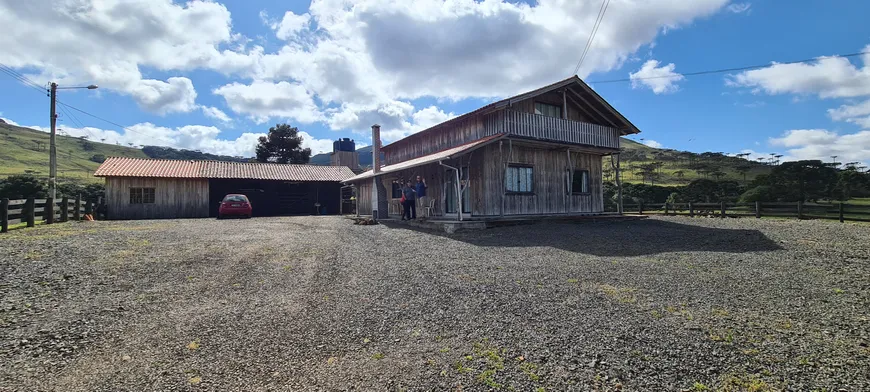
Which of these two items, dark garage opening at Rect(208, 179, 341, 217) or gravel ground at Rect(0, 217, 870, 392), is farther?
dark garage opening at Rect(208, 179, 341, 217)

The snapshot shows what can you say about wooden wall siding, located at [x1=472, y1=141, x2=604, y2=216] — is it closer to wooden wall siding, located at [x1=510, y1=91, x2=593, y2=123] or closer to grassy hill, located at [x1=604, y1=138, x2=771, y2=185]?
wooden wall siding, located at [x1=510, y1=91, x2=593, y2=123]

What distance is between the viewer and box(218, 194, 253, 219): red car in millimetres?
20420

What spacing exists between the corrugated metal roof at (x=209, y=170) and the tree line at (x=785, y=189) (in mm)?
25422

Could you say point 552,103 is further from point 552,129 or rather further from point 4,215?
point 4,215

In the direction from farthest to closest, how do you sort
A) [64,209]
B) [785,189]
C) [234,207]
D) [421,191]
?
1. [785,189]
2. [234,207]
3. [64,209]
4. [421,191]

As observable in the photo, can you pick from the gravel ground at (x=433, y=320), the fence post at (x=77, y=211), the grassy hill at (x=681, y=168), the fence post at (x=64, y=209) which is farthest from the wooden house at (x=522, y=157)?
the grassy hill at (x=681, y=168)

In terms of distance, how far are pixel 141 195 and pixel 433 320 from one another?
26108mm

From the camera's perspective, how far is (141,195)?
2333cm

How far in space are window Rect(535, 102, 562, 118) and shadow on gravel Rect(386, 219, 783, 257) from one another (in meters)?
5.53

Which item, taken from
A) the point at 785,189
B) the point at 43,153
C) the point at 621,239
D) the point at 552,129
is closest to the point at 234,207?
the point at 552,129

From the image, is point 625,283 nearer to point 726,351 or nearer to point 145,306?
point 726,351

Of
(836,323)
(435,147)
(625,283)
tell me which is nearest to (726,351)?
(836,323)

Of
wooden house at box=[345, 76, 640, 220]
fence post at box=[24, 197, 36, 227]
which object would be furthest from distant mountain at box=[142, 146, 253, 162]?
wooden house at box=[345, 76, 640, 220]

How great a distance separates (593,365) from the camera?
10.4 feet
